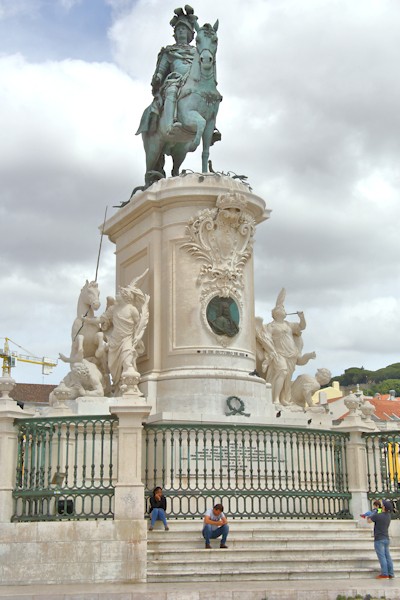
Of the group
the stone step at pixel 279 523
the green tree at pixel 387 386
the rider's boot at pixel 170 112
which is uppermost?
the green tree at pixel 387 386

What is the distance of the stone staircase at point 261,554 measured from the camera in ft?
40.0

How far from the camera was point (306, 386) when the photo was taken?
18.0 metres

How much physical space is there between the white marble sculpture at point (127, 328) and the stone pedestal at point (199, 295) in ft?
1.29

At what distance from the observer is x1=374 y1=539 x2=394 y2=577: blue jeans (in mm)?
12555

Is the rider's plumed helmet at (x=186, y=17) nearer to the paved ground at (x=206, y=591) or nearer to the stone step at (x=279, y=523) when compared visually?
the stone step at (x=279, y=523)

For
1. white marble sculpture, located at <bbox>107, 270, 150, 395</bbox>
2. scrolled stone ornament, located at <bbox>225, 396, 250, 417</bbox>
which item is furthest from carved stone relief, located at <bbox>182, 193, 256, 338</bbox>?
scrolled stone ornament, located at <bbox>225, 396, 250, 417</bbox>

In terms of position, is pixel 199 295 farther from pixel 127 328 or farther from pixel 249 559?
pixel 249 559

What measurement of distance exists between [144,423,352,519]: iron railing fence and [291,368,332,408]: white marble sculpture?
259 cm

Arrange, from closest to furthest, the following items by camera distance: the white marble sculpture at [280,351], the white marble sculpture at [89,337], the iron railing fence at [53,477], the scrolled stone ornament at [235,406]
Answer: the iron railing fence at [53,477] < the scrolled stone ornament at [235,406] < the white marble sculpture at [89,337] < the white marble sculpture at [280,351]

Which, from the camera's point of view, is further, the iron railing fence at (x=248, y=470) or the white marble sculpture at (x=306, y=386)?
the white marble sculpture at (x=306, y=386)

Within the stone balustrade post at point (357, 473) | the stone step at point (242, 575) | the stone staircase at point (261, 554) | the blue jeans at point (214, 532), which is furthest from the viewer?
the stone balustrade post at point (357, 473)

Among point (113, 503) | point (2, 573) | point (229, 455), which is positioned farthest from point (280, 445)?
point (2, 573)

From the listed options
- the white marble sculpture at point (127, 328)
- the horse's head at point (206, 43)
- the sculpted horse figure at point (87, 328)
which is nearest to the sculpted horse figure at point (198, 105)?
the horse's head at point (206, 43)

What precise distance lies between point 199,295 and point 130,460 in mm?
4779
